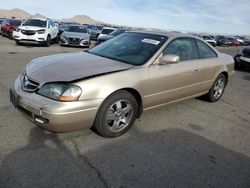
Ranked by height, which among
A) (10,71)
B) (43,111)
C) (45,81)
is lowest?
(10,71)

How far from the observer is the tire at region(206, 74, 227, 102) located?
18.3 feet

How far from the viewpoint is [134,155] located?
322 cm

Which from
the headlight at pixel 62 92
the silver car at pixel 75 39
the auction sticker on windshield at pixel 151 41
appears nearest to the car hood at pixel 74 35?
the silver car at pixel 75 39

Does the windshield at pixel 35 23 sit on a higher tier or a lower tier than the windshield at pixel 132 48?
lower

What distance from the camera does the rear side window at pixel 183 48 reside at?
14.1ft

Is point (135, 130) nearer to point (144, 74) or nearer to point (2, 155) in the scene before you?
point (144, 74)

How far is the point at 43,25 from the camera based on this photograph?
1567 cm

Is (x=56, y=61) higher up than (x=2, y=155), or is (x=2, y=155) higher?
(x=56, y=61)

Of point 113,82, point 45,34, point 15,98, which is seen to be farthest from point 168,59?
point 45,34

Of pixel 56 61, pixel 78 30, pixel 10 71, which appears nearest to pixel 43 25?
pixel 78 30

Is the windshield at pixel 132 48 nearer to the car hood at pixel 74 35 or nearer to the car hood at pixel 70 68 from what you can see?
the car hood at pixel 70 68

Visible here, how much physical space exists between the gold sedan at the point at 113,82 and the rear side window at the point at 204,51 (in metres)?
0.02

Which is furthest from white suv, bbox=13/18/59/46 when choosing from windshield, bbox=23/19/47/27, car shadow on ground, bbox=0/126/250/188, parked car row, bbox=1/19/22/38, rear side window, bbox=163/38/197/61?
car shadow on ground, bbox=0/126/250/188

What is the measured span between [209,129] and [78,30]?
15148 mm
